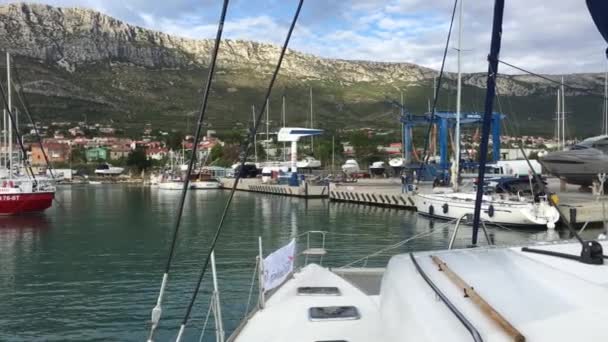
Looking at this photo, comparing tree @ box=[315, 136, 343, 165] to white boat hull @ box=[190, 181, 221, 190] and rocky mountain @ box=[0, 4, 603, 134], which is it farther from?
rocky mountain @ box=[0, 4, 603, 134]

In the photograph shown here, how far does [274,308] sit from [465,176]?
1612 inches

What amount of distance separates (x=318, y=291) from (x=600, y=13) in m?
3.80

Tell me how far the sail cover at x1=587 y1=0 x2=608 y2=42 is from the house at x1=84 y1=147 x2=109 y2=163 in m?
165

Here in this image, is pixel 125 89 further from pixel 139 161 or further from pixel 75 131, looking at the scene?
pixel 139 161

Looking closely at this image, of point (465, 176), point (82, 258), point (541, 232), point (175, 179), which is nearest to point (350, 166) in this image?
point (175, 179)

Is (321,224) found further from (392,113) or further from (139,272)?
(392,113)

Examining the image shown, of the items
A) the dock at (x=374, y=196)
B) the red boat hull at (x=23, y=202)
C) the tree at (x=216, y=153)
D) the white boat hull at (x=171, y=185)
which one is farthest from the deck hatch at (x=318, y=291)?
the tree at (x=216, y=153)

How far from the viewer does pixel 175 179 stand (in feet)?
292

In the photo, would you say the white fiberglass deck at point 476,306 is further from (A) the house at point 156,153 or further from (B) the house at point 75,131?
(B) the house at point 75,131

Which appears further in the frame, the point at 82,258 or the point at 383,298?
the point at 82,258

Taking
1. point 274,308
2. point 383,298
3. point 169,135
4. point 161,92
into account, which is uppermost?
point 161,92

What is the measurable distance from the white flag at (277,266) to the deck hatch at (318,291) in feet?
0.91

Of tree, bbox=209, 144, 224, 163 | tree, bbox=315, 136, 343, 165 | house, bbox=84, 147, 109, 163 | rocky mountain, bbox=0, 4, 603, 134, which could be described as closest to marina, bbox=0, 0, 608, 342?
tree, bbox=315, 136, 343, 165

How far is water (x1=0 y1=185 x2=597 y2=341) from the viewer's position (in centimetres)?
1245
